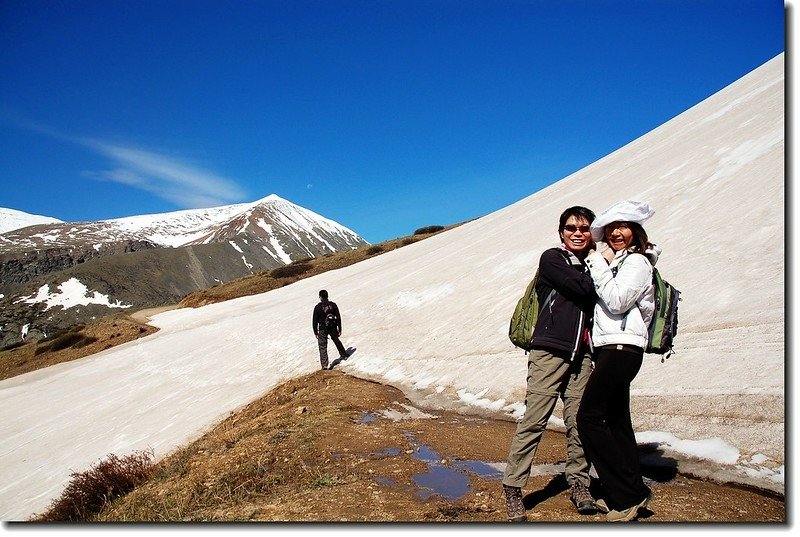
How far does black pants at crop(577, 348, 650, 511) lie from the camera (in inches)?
147

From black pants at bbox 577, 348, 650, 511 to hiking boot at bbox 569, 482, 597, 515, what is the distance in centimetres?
22

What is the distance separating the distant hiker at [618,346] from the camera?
3668 mm

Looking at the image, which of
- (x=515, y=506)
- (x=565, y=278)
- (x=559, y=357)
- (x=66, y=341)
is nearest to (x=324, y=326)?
(x=515, y=506)

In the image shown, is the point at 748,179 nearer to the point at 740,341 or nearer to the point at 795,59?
the point at 740,341

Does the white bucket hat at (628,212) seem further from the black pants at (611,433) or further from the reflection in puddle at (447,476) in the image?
the reflection in puddle at (447,476)

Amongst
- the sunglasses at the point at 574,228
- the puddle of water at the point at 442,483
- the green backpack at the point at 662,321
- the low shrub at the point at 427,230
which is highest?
the low shrub at the point at 427,230

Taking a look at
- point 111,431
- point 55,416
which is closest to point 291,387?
point 111,431

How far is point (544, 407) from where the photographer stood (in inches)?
162

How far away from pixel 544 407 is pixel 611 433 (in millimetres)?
543

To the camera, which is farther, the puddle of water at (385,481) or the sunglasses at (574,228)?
the puddle of water at (385,481)

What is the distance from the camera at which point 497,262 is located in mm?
17391

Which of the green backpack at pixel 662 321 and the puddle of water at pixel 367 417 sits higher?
the green backpack at pixel 662 321

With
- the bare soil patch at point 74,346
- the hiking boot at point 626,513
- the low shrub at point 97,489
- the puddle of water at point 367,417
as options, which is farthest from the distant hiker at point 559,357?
the bare soil patch at point 74,346

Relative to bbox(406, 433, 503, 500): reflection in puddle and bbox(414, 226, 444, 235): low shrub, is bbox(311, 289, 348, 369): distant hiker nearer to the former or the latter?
bbox(406, 433, 503, 500): reflection in puddle
